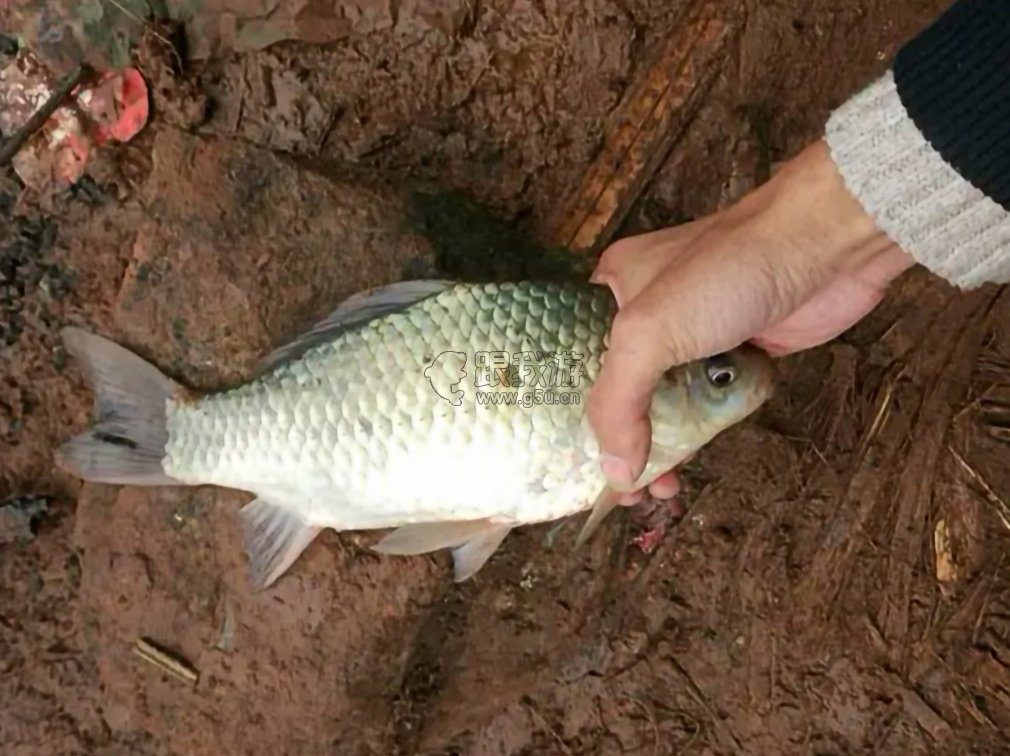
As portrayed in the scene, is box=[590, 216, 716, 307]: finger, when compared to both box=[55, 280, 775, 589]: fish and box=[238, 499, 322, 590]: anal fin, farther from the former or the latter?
box=[238, 499, 322, 590]: anal fin

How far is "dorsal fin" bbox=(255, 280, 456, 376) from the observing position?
1938 mm

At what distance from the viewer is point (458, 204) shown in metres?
2.40

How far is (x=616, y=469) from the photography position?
186 centimetres

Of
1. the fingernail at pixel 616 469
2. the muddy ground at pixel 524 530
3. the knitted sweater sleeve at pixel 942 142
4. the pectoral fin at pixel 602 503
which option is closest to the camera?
the knitted sweater sleeve at pixel 942 142

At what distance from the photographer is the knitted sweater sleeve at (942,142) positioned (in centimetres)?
147

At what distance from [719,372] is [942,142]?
0.55m

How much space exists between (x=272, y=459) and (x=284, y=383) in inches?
6.1

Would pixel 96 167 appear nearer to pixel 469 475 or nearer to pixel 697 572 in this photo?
pixel 469 475

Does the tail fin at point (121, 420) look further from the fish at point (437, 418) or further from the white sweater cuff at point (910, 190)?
the white sweater cuff at point (910, 190)

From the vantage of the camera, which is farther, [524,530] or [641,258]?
[524,530]

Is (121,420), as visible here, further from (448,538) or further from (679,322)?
(679,322)

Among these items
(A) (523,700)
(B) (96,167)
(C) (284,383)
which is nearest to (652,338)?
(C) (284,383)

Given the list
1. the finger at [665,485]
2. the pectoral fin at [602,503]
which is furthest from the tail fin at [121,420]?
→ the finger at [665,485]

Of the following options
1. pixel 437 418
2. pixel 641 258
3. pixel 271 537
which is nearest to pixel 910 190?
pixel 641 258
